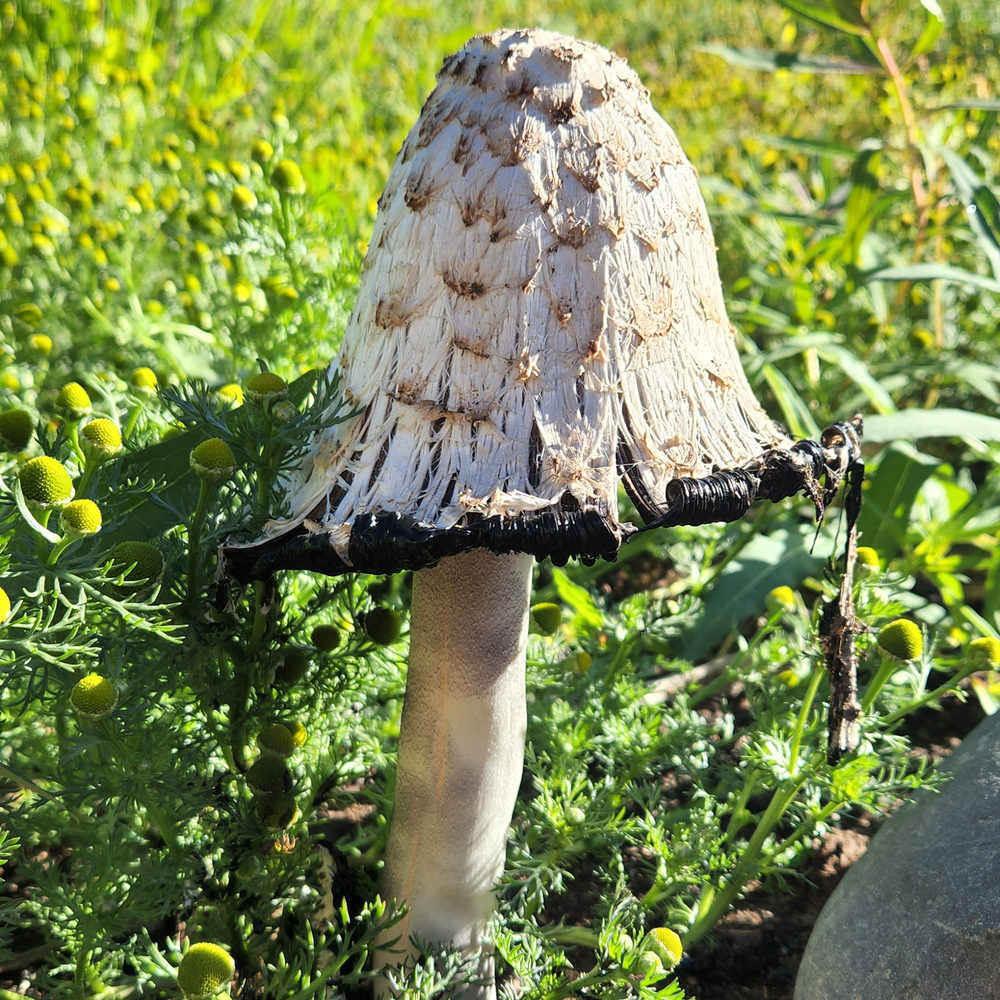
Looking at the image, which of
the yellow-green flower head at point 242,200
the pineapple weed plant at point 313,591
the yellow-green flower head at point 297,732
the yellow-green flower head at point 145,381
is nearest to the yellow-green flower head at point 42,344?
the pineapple weed plant at point 313,591

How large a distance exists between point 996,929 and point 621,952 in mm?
618

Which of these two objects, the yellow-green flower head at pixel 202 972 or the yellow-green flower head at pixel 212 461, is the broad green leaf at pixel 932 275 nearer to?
the yellow-green flower head at pixel 212 461

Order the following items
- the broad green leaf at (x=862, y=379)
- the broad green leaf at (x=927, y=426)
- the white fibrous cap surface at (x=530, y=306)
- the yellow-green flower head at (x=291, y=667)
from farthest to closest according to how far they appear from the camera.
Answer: the broad green leaf at (x=862, y=379) < the broad green leaf at (x=927, y=426) < the yellow-green flower head at (x=291, y=667) < the white fibrous cap surface at (x=530, y=306)

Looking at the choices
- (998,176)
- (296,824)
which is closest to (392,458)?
(296,824)

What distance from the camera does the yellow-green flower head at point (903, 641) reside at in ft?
4.83

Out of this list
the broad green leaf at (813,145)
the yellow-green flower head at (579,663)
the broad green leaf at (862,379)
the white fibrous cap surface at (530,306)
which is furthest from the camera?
the broad green leaf at (813,145)

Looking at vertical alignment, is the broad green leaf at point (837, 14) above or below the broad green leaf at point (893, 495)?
above

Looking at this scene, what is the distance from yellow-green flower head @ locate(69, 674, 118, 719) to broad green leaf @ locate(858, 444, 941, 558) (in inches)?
72.0

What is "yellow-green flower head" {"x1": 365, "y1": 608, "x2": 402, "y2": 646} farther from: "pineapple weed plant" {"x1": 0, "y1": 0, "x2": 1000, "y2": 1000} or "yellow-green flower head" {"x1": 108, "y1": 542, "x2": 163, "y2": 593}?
"yellow-green flower head" {"x1": 108, "y1": 542, "x2": 163, "y2": 593}

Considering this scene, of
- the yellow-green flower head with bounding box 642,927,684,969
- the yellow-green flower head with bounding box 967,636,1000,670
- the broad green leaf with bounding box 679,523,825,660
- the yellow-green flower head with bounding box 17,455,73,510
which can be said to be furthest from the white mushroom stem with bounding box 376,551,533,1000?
the broad green leaf with bounding box 679,523,825,660

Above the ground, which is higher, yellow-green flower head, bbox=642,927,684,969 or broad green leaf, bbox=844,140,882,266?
broad green leaf, bbox=844,140,882,266

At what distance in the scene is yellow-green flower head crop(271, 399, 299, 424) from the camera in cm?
128

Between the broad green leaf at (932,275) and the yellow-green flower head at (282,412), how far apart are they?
6.56ft

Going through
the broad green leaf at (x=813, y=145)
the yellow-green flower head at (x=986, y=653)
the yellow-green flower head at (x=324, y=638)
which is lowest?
the yellow-green flower head at (x=324, y=638)
